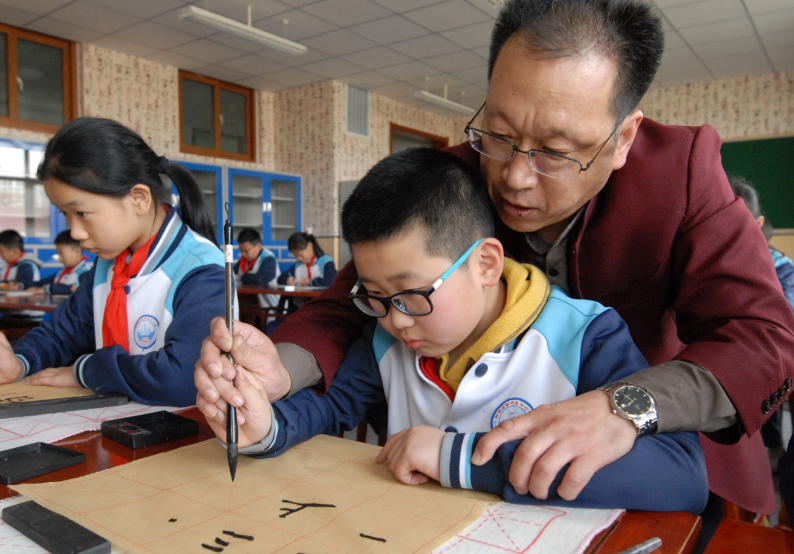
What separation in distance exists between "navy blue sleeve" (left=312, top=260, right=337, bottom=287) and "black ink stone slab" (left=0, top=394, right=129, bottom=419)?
496 centimetres

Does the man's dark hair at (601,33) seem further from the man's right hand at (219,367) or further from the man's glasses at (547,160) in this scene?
the man's right hand at (219,367)

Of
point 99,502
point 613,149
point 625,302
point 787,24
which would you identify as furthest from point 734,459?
point 787,24

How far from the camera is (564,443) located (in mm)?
661

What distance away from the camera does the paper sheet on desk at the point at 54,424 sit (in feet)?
2.89

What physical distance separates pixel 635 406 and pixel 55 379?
1145mm

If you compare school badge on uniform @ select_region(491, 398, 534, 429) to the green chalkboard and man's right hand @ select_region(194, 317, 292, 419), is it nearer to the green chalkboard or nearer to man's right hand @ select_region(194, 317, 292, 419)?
man's right hand @ select_region(194, 317, 292, 419)

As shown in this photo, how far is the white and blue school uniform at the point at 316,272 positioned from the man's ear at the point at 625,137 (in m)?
5.16

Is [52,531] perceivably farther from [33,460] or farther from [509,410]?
[509,410]

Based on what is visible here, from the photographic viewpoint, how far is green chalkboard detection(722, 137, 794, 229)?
6.83 metres

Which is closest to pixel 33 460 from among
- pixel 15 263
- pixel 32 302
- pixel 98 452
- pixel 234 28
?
pixel 98 452

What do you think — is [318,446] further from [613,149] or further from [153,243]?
[153,243]

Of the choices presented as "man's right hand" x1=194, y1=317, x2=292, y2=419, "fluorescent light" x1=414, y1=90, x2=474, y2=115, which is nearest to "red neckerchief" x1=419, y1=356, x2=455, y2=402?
"man's right hand" x1=194, y1=317, x2=292, y2=419

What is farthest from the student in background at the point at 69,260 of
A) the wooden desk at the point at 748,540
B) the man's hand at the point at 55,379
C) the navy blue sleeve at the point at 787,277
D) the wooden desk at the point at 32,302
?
the wooden desk at the point at 748,540

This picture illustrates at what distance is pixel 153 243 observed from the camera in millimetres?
1413
